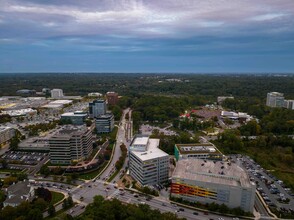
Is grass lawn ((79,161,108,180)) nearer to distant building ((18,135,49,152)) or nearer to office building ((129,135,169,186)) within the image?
office building ((129,135,169,186))

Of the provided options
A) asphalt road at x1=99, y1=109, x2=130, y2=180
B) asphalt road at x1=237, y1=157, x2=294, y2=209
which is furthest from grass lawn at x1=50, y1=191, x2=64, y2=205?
asphalt road at x1=237, y1=157, x2=294, y2=209

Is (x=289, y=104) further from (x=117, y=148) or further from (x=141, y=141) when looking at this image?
(x=141, y=141)

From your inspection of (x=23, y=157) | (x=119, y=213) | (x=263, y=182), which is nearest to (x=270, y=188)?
(x=263, y=182)

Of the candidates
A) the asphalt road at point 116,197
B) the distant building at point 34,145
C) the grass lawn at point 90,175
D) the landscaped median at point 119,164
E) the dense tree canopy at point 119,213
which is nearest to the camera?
the dense tree canopy at point 119,213

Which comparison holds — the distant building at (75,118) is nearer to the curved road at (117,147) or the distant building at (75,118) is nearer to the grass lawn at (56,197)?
the curved road at (117,147)

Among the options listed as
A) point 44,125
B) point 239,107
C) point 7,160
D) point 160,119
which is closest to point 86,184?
point 7,160

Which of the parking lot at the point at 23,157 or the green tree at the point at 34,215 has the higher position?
the green tree at the point at 34,215

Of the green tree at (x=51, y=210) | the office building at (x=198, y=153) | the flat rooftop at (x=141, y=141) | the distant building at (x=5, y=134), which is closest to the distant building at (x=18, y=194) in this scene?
the green tree at (x=51, y=210)

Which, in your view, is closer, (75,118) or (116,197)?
(116,197)
